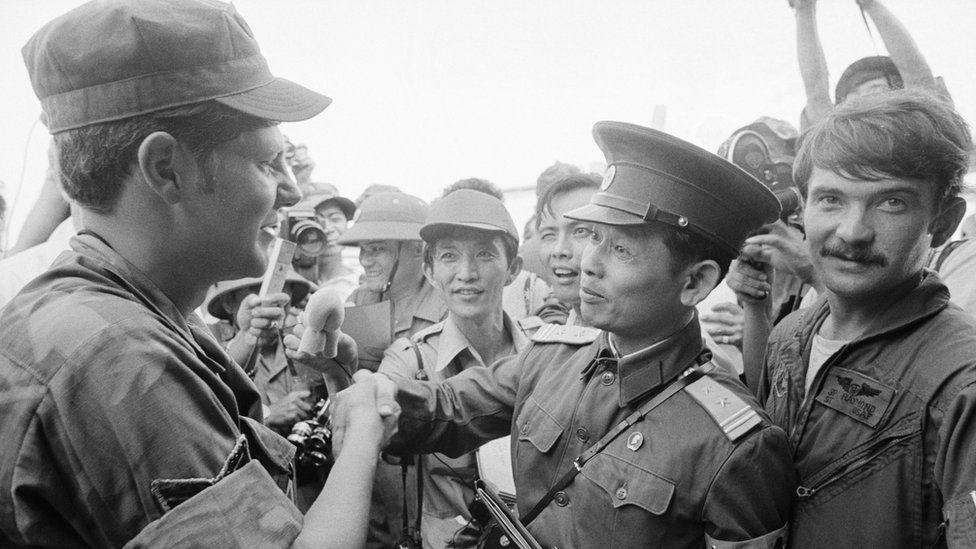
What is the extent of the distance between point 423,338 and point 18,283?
1.97 meters

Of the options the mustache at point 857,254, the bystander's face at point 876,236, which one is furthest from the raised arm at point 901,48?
the mustache at point 857,254

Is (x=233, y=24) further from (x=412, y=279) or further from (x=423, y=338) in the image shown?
(x=412, y=279)

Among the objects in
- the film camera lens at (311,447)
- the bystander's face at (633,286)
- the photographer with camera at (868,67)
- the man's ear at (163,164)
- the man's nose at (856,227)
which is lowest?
the film camera lens at (311,447)

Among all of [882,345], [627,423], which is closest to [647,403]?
[627,423]

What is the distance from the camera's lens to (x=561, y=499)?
225 centimetres

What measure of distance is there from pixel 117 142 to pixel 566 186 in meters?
3.11

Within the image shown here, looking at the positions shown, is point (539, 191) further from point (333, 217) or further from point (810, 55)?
point (333, 217)

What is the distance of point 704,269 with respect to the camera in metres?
2.34

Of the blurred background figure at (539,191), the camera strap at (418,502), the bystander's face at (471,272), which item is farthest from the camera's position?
the blurred background figure at (539,191)

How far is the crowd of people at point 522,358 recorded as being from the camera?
4.39 ft

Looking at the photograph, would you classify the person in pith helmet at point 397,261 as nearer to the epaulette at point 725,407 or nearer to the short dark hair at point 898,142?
the epaulette at point 725,407

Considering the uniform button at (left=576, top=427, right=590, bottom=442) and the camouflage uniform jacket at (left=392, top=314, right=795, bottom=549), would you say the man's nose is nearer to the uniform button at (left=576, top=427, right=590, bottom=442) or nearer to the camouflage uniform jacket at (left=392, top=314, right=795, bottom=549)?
the camouflage uniform jacket at (left=392, top=314, right=795, bottom=549)

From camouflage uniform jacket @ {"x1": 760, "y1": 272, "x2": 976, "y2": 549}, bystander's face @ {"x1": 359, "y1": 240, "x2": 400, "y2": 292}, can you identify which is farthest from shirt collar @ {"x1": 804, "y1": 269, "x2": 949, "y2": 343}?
bystander's face @ {"x1": 359, "y1": 240, "x2": 400, "y2": 292}

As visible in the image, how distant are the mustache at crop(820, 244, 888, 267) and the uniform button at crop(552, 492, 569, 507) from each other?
1137mm
